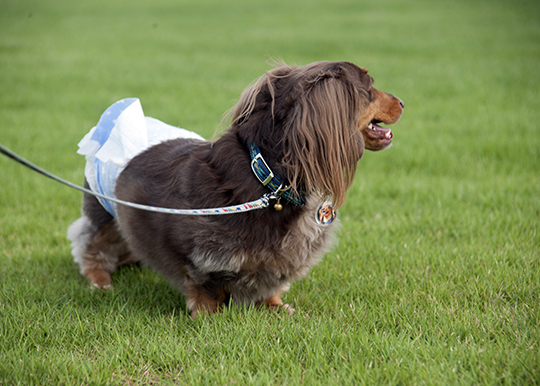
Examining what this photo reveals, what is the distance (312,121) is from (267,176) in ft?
1.21

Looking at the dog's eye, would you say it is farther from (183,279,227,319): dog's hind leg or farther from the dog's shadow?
the dog's shadow

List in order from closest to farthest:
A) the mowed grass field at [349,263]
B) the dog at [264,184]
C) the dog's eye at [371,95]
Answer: the mowed grass field at [349,263] < the dog at [264,184] < the dog's eye at [371,95]

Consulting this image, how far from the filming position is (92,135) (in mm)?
3377

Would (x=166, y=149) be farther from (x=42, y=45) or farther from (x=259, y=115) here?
(x=42, y=45)

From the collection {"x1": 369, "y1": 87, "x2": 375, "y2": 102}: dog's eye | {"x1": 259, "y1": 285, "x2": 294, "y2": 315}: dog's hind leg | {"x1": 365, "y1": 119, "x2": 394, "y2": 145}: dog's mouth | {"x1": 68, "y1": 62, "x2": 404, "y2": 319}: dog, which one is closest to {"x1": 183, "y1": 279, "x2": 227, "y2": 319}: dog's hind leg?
{"x1": 68, "y1": 62, "x2": 404, "y2": 319}: dog

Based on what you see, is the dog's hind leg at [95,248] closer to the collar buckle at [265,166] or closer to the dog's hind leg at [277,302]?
the dog's hind leg at [277,302]

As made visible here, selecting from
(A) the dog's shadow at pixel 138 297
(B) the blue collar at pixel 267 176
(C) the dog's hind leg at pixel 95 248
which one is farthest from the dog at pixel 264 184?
(C) the dog's hind leg at pixel 95 248

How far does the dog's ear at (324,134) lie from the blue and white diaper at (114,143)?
1.28 metres

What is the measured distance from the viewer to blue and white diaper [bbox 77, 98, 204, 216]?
322cm

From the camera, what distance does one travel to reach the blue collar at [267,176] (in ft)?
8.10

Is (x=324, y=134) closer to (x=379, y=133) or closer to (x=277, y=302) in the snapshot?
(x=379, y=133)

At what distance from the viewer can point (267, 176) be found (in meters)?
2.47

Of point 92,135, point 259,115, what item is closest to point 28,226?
point 92,135

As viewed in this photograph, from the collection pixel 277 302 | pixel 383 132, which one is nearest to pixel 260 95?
pixel 383 132
